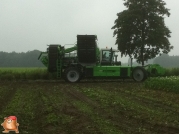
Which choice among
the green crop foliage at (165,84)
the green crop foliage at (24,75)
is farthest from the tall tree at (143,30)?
the green crop foliage at (165,84)

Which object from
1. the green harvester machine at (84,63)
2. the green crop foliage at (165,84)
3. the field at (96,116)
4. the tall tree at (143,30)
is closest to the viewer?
the field at (96,116)

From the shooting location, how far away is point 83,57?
2641cm

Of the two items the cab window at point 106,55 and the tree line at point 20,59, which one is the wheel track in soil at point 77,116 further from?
the tree line at point 20,59

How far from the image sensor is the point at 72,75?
26578mm

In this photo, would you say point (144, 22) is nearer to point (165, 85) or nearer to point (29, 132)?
point (165, 85)

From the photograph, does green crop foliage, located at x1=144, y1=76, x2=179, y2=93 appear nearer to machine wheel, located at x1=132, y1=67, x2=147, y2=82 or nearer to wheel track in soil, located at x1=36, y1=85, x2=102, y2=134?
machine wheel, located at x1=132, y1=67, x2=147, y2=82

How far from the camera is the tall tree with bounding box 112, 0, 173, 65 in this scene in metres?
44.4

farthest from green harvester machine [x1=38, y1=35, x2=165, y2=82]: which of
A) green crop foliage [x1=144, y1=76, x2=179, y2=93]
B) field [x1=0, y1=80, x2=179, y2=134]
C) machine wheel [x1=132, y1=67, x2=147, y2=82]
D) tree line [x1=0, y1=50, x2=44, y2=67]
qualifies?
tree line [x1=0, y1=50, x2=44, y2=67]

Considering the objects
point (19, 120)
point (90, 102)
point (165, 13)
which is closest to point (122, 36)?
point (165, 13)

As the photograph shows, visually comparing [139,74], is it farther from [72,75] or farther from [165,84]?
[165,84]

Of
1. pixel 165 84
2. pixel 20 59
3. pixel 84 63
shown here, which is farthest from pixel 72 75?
pixel 20 59

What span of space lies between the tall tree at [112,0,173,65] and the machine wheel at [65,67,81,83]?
19354 millimetres

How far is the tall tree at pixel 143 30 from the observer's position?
146 feet

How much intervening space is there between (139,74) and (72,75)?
5286mm
